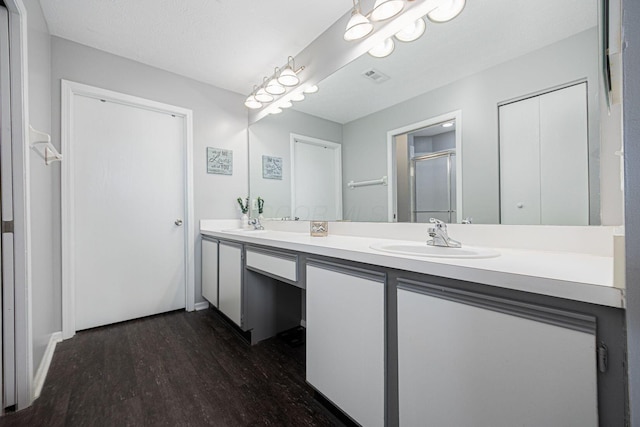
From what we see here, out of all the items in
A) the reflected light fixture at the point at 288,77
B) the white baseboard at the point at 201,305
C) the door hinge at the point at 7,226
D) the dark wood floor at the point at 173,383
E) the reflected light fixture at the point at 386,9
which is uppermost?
the reflected light fixture at the point at 288,77

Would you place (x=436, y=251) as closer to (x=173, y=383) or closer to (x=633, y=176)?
(x=633, y=176)

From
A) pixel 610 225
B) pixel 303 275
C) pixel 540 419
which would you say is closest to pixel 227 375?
pixel 303 275

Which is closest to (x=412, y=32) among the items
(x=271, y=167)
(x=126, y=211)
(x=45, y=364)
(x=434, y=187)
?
(x=434, y=187)

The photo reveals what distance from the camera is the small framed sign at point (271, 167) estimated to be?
104 inches

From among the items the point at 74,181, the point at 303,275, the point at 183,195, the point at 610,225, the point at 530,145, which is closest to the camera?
the point at 610,225

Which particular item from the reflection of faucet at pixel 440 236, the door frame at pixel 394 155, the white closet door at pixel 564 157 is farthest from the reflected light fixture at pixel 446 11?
the reflection of faucet at pixel 440 236

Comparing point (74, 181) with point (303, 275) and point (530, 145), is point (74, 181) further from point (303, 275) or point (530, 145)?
point (530, 145)

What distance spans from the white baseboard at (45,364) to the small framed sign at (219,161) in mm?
1742

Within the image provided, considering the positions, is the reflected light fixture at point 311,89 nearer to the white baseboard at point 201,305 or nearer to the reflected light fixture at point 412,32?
the reflected light fixture at point 412,32

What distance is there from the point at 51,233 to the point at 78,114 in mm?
954

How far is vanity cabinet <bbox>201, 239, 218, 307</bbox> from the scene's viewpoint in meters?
2.32

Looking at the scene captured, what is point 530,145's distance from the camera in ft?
3.61

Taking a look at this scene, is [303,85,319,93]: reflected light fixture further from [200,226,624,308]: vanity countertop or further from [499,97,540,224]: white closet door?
[200,226,624,308]: vanity countertop

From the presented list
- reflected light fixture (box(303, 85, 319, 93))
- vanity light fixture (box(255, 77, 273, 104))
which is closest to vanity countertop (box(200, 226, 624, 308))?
reflected light fixture (box(303, 85, 319, 93))
